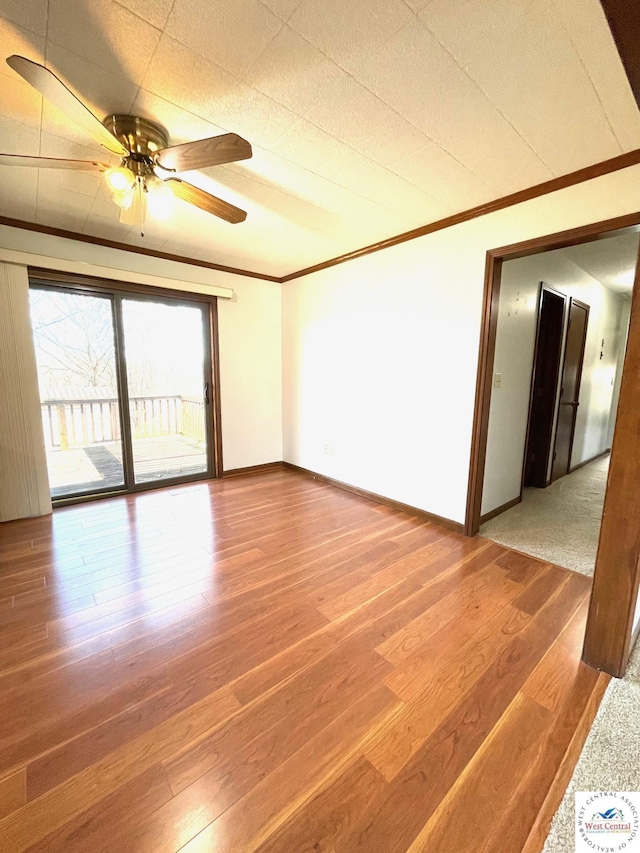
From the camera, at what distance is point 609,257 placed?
11.3 ft

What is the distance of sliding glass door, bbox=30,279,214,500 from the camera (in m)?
3.19

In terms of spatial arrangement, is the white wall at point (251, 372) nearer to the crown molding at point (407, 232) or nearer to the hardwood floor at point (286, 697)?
the crown molding at point (407, 232)

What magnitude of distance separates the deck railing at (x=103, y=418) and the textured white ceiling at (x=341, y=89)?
1959 millimetres

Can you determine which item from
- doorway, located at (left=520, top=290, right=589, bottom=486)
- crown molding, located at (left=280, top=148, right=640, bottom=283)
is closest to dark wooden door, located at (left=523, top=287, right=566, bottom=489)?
doorway, located at (left=520, top=290, right=589, bottom=486)

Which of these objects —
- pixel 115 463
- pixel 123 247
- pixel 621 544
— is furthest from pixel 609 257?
pixel 115 463

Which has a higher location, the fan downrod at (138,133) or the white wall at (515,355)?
the fan downrod at (138,133)

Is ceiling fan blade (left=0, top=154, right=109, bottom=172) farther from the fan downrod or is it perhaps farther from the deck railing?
the deck railing

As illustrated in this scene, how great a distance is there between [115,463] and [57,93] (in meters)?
3.53

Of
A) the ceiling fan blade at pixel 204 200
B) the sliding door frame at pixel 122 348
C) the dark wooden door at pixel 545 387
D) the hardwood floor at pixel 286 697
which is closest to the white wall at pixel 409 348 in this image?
the hardwood floor at pixel 286 697

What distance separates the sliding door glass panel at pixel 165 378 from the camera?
3561mm

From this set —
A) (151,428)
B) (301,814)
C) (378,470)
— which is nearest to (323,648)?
(301,814)

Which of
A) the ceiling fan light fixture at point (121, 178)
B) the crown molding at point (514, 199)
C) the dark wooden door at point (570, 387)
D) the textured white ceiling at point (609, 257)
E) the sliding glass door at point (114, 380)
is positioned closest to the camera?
the ceiling fan light fixture at point (121, 178)

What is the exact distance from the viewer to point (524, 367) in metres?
3.08

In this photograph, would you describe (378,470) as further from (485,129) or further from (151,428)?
(151,428)
